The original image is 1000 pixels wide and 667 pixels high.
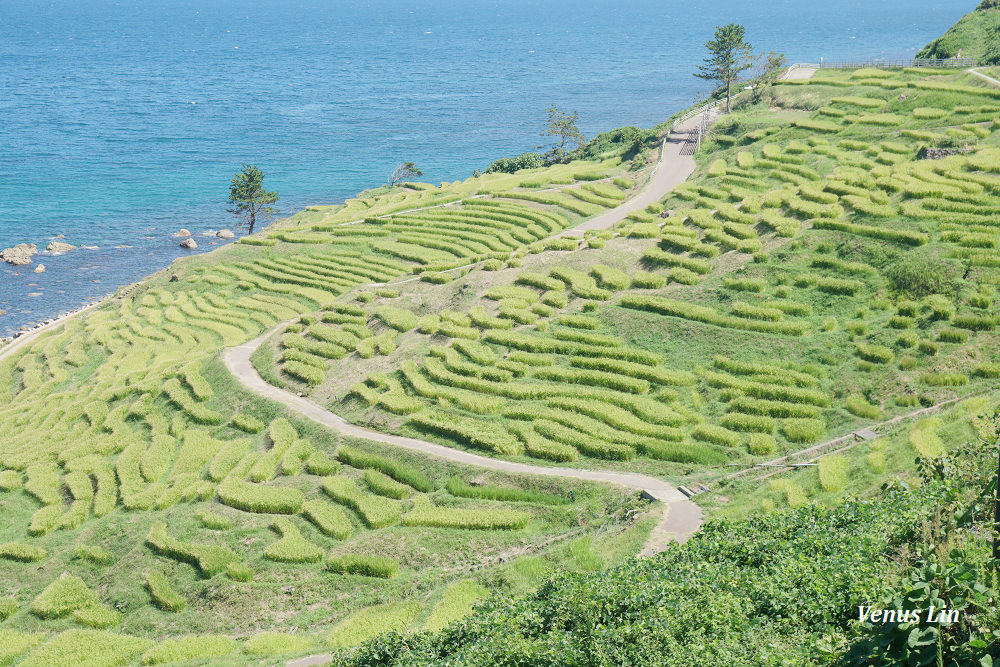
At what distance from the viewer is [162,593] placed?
43.0 metres

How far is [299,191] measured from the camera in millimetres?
150375

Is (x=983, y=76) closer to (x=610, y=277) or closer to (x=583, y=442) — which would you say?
(x=610, y=277)

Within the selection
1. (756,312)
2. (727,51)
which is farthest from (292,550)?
(727,51)

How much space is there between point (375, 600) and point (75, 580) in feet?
57.6

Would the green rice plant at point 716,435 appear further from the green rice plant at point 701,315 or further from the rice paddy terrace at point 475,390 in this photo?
the green rice plant at point 701,315

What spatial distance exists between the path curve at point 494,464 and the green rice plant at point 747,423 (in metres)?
6.49

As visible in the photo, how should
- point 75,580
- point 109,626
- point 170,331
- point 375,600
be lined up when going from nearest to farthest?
1. point 375,600
2. point 109,626
3. point 75,580
4. point 170,331

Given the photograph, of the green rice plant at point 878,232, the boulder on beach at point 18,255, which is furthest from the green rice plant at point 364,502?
the boulder on beach at point 18,255

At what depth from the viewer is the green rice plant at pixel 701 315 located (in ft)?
185

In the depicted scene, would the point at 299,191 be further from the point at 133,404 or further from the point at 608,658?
the point at 608,658

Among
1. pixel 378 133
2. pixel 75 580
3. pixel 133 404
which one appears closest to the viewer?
pixel 75 580

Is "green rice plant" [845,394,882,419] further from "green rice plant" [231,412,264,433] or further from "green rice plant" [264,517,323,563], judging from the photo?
"green rice plant" [231,412,264,433]

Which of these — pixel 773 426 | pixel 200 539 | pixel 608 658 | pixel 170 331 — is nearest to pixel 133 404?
pixel 170 331

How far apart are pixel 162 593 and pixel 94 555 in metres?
6.85
